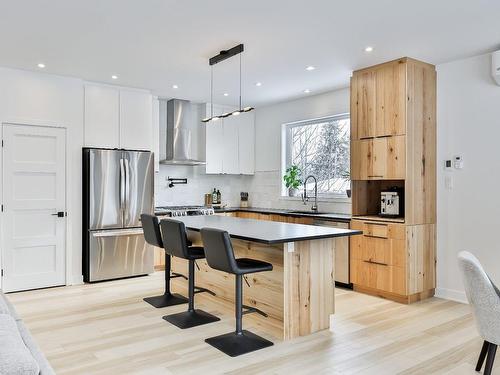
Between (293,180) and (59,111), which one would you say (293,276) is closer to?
(293,180)

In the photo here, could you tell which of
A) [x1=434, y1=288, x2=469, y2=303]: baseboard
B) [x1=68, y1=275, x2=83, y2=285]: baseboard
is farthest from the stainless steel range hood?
[x1=434, y1=288, x2=469, y2=303]: baseboard

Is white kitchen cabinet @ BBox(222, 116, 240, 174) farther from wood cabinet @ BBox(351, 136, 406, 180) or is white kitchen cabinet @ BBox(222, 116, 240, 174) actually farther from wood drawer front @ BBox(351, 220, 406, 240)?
wood drawer front @ BBox(351, 220, 406, 240)

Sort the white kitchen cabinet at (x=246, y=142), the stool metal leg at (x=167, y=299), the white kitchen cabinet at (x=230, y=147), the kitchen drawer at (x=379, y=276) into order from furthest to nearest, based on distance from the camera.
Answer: the white kitchen cabinet at (x=246, y=142), the white kitchen cabinet at (x=230, y=147), the kitchen drawer at (x=379, y=276), the stool metal leg at (x=167, y=299)

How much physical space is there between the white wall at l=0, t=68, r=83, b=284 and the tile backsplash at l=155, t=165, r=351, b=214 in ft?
5.25

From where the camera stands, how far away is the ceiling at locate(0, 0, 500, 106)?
3113 mm

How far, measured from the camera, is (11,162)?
15.6 ft

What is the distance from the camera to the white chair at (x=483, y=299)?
93.7 inches

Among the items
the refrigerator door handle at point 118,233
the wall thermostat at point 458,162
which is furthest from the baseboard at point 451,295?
the refrigerator door handle at point 118,233

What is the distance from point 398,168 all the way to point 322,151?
1932 millimetres

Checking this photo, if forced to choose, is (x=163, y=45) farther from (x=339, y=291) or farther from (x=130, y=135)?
(x=339, y=291)

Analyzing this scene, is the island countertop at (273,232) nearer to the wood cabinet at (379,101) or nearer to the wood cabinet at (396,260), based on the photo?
the wood cabinet at (396,260)

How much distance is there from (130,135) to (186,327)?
3.00 meters

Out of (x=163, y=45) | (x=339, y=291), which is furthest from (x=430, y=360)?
(x=163, y=45)

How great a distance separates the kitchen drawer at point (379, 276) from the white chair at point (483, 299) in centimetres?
185
